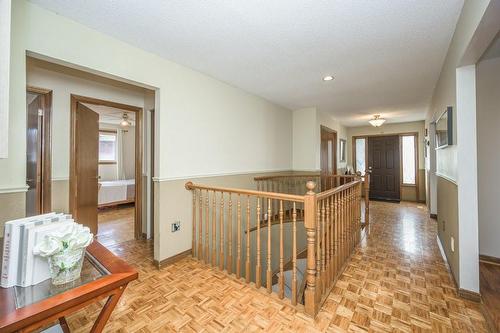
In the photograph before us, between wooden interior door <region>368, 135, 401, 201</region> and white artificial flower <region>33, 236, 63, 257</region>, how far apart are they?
25.2 ft

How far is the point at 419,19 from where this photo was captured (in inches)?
72.3

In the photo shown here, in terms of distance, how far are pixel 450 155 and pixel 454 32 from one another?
3.77 ft

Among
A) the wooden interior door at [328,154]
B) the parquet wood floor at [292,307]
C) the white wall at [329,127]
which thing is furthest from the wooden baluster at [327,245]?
the white wall at [329,127]

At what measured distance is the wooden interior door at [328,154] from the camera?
5.06 meters

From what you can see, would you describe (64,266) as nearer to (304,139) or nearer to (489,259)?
(489,259)

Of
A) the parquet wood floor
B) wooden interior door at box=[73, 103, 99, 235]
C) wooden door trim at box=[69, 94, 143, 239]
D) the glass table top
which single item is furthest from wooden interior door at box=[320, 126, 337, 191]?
the glass table top

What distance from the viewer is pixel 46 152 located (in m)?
2.60

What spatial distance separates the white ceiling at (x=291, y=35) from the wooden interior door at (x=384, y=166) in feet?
12.2

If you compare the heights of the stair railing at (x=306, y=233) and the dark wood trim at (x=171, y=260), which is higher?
the stair railing at (x=306, y=233)

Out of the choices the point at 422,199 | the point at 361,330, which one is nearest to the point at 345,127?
the point at 422,199

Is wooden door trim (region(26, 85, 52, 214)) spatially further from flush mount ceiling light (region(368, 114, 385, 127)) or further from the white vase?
flush mount ceiling light (region(368, 114, 385, 127))

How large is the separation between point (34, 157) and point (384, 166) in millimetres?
8002

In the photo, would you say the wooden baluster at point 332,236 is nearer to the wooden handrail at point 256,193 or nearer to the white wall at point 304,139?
the wooden handrail at point 256,193

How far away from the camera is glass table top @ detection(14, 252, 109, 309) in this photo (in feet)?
2.57
